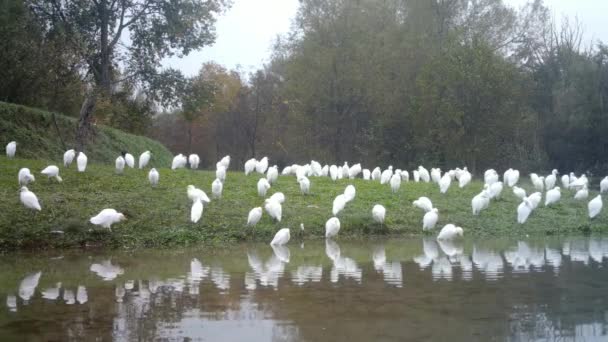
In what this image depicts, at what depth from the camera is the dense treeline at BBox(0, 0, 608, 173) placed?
3638 centimetres

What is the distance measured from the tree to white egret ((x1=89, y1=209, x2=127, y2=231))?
30.2ft

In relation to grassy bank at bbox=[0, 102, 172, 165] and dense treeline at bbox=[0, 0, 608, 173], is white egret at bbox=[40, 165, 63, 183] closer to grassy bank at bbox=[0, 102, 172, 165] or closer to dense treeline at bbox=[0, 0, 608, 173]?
grassy bank at bbox=[0, 102, 172, 165]

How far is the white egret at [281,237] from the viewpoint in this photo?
16.3 m

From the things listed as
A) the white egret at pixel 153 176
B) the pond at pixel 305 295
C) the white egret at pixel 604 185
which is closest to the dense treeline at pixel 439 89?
the white egret at pixel 604 185

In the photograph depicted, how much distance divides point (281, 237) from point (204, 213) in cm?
298

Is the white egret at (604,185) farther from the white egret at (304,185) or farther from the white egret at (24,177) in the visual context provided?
the white egret at (24,177)

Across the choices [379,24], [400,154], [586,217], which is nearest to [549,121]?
[400,154]

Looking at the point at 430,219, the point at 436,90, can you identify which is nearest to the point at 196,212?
the point at 430,219

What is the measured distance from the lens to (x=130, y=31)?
25.6 meters

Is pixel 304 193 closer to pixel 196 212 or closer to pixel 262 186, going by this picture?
pixel 262 186

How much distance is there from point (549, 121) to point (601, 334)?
1485 inches

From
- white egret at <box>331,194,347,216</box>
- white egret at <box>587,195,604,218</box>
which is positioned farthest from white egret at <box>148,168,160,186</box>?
white egret at <box>587,195,604,218</box>

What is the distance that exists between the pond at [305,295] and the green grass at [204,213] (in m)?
1.10

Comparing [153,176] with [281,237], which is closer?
[281,237]
